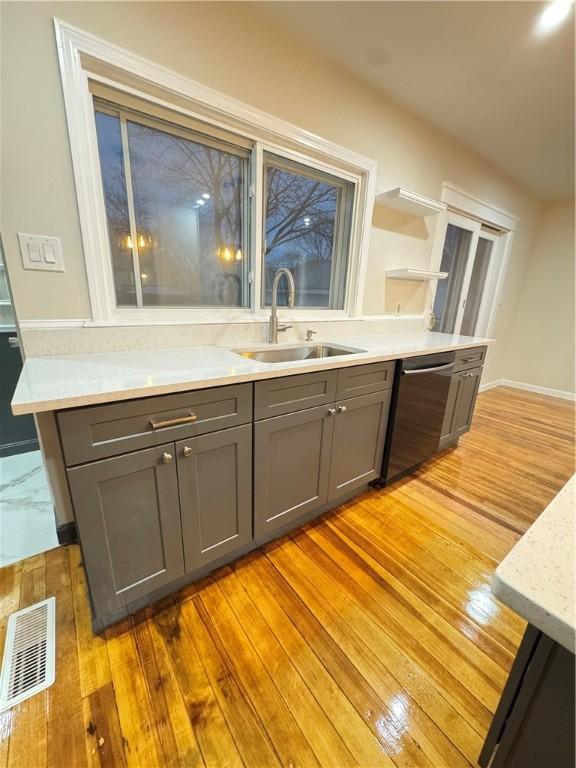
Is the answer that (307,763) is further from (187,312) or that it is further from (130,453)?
(187,312)

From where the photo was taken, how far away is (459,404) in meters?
2.52

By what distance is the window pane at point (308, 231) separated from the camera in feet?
6.43

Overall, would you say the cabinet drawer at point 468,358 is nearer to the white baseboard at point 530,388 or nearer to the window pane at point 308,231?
the window pane at point 308,231

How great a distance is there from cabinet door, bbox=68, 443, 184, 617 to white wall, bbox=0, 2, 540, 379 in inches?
30.6

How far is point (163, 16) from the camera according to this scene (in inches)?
53.2

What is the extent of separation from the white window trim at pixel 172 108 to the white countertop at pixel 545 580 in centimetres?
159

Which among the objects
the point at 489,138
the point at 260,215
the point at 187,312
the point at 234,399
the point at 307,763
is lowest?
the point at 307,763

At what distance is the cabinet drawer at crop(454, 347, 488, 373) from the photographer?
91.0 inches

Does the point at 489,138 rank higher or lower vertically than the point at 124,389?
higher

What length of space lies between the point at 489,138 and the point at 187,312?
2.96 m

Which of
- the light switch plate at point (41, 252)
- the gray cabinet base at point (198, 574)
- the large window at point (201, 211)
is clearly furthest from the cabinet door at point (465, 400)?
the light switch plate at point (41, 252)

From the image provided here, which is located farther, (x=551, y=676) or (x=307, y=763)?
(x=307, y=763)

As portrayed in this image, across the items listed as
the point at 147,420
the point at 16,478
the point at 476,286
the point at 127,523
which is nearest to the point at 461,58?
the point at 147,420

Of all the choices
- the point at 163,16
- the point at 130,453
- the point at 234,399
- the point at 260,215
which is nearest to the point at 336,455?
the point at 234,399
